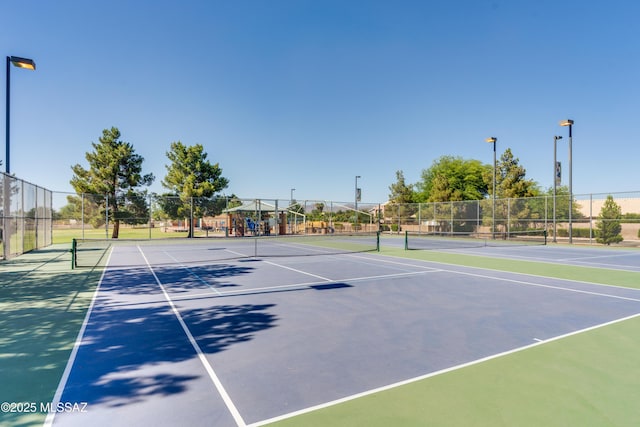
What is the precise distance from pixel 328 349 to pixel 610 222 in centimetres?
2499

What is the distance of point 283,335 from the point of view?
195 inches

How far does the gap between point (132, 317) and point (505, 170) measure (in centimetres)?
3142

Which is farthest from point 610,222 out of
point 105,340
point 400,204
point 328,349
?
point 105,340

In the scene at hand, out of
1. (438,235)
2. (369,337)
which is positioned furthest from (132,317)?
(438,235)

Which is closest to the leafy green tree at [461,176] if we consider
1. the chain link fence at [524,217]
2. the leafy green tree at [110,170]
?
the chain link fence at [524,217]

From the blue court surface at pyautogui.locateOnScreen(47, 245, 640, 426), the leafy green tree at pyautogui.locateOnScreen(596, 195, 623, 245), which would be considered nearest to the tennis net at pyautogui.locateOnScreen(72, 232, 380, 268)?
the blue court surface at pyautogui.locateOnScreen(47, 245, 640, 426)

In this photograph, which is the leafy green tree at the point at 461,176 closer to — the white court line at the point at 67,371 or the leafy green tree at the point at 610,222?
the leafy green tree at the point at 610,222

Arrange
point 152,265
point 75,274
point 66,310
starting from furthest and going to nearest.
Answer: point 152,265 < point 75,274 < point 66,310

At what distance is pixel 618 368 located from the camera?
3.90 meters

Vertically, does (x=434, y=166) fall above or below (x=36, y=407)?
above

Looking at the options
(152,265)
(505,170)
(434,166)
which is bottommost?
(152,265)

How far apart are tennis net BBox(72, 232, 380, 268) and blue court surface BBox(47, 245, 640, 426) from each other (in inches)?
179

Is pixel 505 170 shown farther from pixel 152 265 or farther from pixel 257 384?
pixel 257 384

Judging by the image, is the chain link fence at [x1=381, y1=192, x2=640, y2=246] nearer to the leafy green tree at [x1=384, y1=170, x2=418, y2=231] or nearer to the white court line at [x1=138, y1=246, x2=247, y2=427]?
the leafy green tree at [x1=384, y1=170, x2=418, y2=231]
